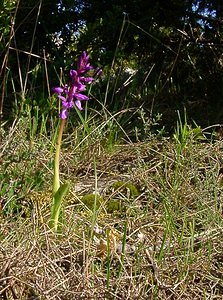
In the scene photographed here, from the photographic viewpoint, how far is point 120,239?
2.01 meters

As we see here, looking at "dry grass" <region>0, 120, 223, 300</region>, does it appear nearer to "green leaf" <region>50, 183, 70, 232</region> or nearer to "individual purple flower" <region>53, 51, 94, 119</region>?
"green leaf" <region>50, 183, 70, 232</region>

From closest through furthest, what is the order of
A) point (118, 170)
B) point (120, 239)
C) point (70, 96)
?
point (70, 96) → point (120, 239) → point (118, 170)

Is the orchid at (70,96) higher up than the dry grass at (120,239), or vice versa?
the orchid at (70,96)

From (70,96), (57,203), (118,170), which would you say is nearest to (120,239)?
(57,203)

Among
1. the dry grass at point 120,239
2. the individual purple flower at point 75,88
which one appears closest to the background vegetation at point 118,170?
the dry grass at point 120,239

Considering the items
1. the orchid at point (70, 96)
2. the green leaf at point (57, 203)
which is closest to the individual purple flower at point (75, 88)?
the orchid at point (70, 96)

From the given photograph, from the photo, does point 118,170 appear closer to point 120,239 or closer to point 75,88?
point 120,239

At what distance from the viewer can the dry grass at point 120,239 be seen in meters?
1.67

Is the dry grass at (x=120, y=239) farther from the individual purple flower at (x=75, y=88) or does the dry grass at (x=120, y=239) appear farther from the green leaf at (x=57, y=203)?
the individual purple flower at (x=75, y=88)

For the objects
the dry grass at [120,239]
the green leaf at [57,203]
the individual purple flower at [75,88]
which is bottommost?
the dry grass at [120,239]

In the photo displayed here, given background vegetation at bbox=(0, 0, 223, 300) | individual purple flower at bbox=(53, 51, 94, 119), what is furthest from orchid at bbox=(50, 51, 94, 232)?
background vegetation at bbox=(0, 0, 223, 300)

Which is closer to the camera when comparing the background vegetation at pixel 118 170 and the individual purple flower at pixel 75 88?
the background vegetation at pixel 118 170

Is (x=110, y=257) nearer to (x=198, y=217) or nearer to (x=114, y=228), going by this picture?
(x=114, y=228)

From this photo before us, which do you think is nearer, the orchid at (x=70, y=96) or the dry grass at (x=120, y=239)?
the dry grass at (x=120, y=239)
